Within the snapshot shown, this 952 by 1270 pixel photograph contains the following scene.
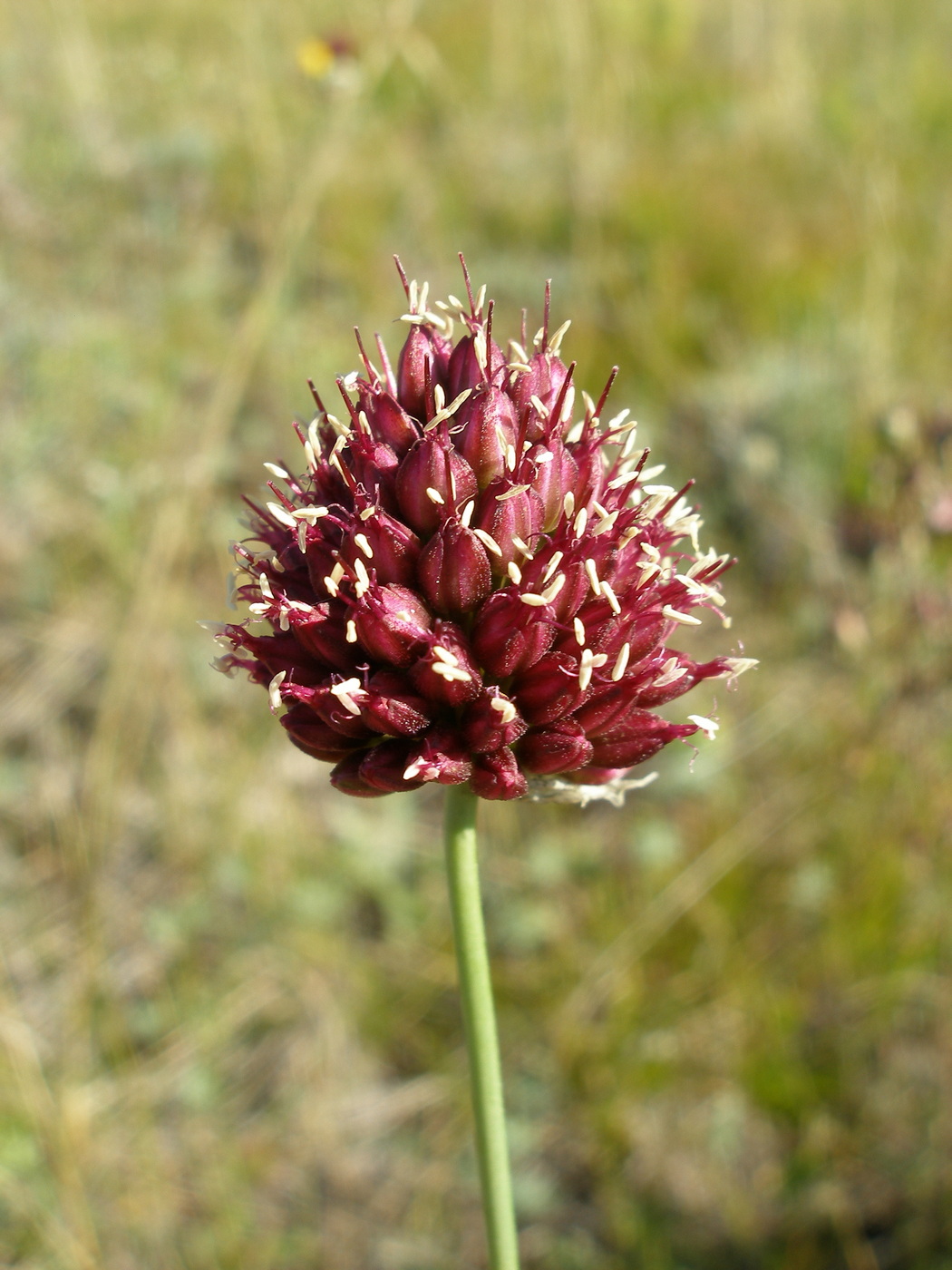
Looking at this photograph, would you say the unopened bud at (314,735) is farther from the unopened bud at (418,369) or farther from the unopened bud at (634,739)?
the unopened bud at (418,369)

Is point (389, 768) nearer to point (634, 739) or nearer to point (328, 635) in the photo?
point (328, 635)

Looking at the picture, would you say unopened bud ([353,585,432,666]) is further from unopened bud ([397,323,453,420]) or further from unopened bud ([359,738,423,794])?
unopened bud ([397,323,453,420])

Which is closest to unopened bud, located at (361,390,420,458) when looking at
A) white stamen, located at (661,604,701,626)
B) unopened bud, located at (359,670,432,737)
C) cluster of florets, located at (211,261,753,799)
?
cluster of florets, located at (211,261,753,799)

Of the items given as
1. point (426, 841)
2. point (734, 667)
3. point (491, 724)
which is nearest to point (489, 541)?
point (491, 724)

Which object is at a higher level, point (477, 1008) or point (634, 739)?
point (634, 739)

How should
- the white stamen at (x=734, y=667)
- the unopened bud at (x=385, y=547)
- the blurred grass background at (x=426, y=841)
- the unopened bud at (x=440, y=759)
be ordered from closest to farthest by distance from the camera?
the unopened bud at (x=440, y=759) → the unopened bud at (x=385, y=547) → the white stamen at (x=734, y=667) → the blurred grass background at (x=426, y=841)

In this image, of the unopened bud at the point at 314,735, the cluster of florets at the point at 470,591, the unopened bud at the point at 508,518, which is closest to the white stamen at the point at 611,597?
the cluster of florets at the point at 470,591
